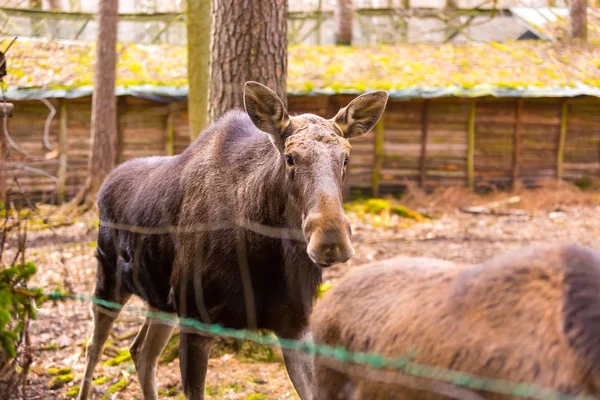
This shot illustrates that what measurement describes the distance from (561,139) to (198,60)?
1301 cm

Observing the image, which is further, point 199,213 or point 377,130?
point 377,130

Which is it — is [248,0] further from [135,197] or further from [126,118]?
[126,118]

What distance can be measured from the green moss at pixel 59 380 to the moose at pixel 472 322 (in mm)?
3693

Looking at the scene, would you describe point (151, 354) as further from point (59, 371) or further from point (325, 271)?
point (325, 271)

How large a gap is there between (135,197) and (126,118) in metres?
13.0

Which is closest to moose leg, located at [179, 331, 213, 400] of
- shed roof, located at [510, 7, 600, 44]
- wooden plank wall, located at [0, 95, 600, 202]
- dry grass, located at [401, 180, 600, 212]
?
dry grass, located at [401, 180, 600, 212]

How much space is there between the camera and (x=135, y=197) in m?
5.71

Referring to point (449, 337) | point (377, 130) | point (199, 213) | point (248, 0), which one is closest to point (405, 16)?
point (377, 130)

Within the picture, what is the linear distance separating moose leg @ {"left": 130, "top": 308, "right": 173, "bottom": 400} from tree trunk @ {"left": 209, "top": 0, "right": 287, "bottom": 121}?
214 centimetres

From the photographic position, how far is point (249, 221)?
15.5 ft

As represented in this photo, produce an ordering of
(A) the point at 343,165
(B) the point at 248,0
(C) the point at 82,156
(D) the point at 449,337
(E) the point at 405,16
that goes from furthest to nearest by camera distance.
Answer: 1. (E) the point at 405,16
2. (C) the point at 82,156
3. (B) the point at 248,0
4. (A) the point at 343,165
5. (D) the point at 449,337

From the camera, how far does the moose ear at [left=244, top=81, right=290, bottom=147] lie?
15.2ft

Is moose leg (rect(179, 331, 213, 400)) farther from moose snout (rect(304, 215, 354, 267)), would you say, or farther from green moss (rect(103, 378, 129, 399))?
green moss (rect(103, 378, 129, 399))

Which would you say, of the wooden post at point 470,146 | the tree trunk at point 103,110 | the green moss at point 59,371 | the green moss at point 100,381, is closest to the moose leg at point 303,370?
the green moss at point 100,381
